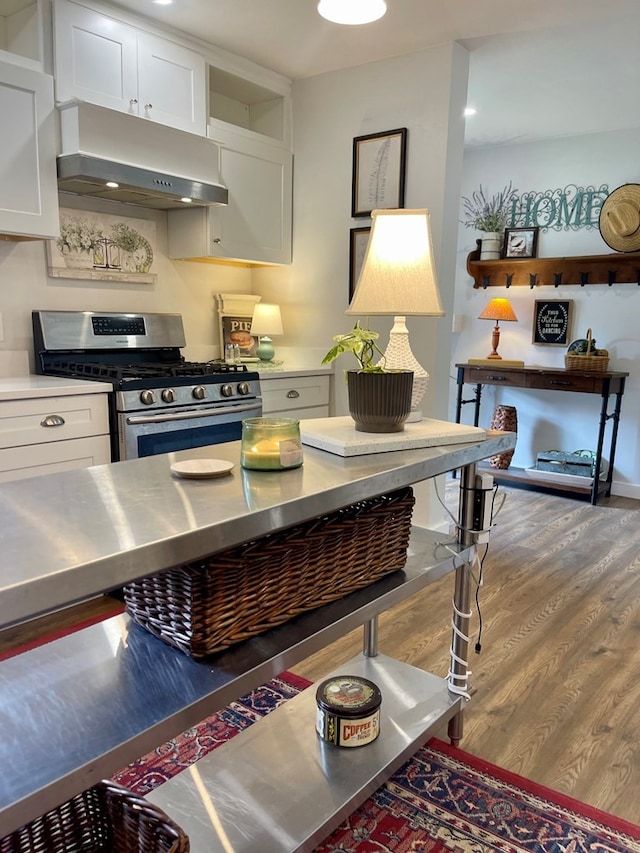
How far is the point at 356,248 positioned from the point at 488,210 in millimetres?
1953

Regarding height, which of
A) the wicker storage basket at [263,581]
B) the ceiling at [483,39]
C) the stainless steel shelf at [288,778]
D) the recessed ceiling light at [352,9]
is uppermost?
the ceiling at [483,39]

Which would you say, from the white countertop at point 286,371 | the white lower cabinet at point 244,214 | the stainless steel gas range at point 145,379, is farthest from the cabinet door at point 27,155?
the white countertop at point 286,371

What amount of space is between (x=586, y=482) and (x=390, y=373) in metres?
3.50

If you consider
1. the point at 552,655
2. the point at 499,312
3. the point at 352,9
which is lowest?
the point at 552,655

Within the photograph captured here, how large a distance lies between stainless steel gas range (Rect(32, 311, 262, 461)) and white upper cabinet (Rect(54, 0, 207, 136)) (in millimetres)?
967

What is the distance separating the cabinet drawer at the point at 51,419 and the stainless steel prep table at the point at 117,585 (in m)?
1.38

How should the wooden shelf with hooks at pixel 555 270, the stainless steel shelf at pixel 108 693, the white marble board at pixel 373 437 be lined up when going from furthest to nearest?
the wooden shelf with hooks at pixel 555 270 < the white marble board at pixel 373 437 < the stainless steel shelf at pixel 108 693

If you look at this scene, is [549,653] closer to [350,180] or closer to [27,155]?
[350,180]

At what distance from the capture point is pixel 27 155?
256 centimetres

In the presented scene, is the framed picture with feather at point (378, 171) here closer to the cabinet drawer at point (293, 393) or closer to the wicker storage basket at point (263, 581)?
the cabinet drawer at point (293, 393)

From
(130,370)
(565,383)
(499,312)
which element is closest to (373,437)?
(130,370)

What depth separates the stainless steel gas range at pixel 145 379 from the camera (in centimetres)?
266

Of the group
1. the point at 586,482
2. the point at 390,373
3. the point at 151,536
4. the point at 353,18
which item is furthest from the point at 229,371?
the point at 586,482

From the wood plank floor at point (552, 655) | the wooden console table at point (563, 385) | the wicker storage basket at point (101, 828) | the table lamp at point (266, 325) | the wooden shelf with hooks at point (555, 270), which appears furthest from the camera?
the wooden shelf with hooks at point (555, 270)
